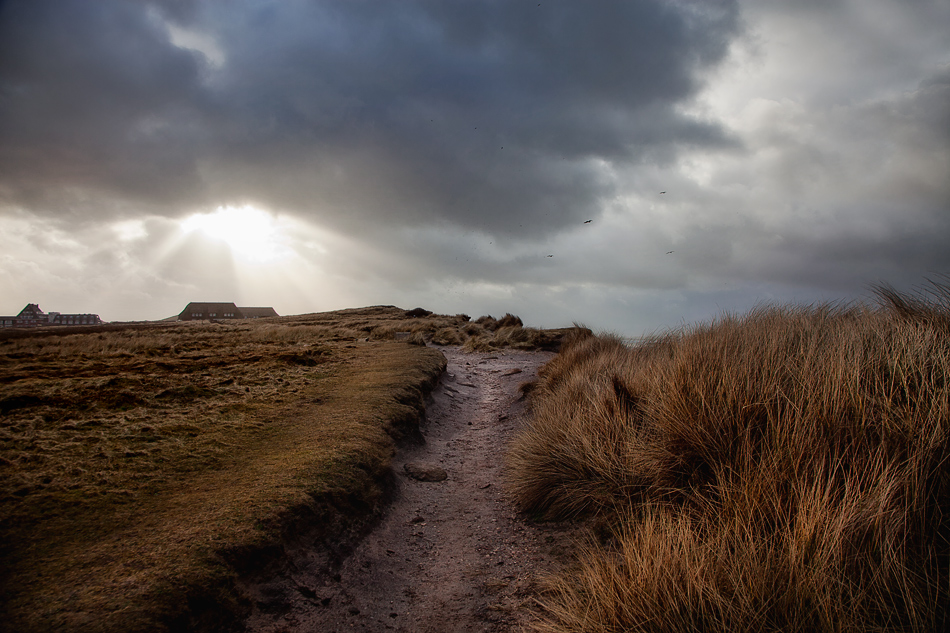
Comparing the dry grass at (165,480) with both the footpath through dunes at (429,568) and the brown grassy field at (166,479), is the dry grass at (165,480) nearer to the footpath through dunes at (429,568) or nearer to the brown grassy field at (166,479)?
the brown grassy field at (166,479)

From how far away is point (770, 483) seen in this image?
331 cm

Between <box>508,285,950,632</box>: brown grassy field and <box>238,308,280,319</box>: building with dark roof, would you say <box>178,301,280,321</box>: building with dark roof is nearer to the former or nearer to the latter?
<box>238,308,280,319</box>: building with dark roof

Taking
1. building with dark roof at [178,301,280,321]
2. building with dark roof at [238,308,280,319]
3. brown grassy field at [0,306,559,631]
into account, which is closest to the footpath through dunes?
brown grassy field at [0,306,559,631]

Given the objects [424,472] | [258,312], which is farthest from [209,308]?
[424,472]

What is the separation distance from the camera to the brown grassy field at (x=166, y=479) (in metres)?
2.96

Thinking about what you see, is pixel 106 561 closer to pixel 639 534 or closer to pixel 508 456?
pixel 639 534

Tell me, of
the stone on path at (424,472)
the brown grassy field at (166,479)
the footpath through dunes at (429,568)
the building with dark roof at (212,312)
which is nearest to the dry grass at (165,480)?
the brown grassy field at (166,479)

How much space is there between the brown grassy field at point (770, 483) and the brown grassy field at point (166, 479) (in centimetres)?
235

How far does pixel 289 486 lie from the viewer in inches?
182

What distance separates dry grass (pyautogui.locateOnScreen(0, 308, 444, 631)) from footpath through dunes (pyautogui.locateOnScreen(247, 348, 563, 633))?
1.17ft

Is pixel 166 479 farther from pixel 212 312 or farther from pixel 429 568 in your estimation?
pixel 212 312

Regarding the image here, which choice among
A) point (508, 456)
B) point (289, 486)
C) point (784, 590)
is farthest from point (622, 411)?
point (289, 486)

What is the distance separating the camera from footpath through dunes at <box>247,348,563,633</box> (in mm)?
3557

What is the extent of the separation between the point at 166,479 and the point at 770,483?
565 cm
